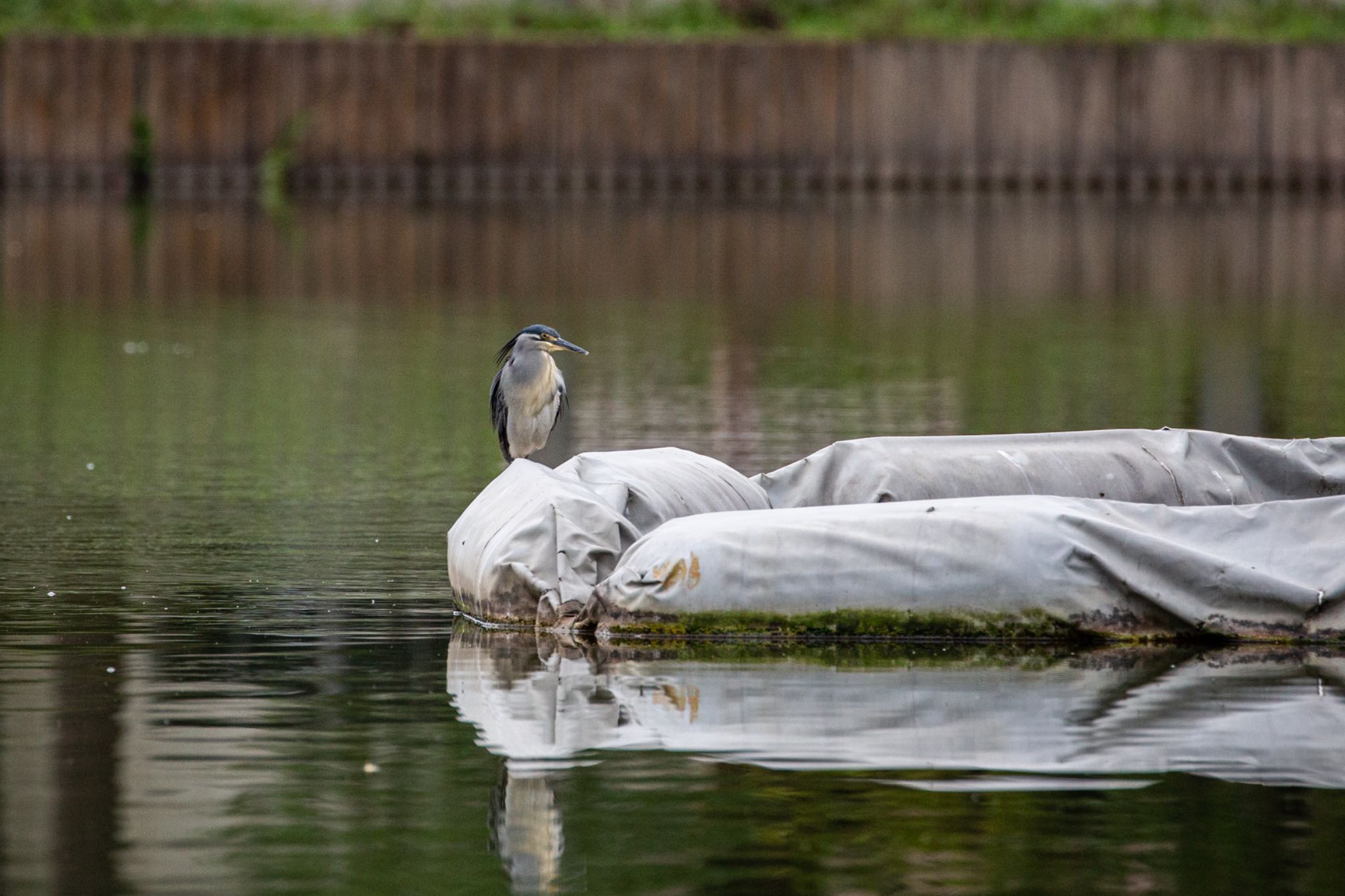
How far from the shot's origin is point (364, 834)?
21.1 feet

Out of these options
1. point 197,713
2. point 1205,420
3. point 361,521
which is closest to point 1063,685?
point 197,713

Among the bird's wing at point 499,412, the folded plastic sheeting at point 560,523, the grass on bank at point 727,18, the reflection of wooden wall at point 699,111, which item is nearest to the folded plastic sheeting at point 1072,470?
the folded plastic sheeting at point 560,523

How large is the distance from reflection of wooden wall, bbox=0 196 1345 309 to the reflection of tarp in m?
17.6

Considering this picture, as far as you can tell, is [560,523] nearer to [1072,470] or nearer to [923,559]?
[923,559]

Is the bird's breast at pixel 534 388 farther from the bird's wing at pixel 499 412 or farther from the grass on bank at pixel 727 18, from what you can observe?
the grass on bank at pixel 727 18

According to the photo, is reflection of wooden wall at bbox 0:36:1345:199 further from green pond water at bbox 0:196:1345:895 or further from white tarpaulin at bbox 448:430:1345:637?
white tarpaulin at bbox 448:430:1345:637

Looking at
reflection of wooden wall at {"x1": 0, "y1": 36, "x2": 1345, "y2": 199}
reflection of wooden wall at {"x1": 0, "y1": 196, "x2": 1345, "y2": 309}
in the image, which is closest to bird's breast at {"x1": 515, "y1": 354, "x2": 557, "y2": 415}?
reflection of wooden wall at {"x1": 0, "y1": 196, "x2": 1345, "y2": 309}

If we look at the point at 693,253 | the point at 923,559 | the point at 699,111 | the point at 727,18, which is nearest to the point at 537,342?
the point at 923,559

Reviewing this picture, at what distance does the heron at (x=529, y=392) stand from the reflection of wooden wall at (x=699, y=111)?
1331 inches

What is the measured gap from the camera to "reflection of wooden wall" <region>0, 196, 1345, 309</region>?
1085 inches

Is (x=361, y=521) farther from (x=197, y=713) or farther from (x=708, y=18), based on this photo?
(x=708, y=18)

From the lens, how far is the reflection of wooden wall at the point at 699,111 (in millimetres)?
44688

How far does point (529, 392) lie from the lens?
36.7 feet

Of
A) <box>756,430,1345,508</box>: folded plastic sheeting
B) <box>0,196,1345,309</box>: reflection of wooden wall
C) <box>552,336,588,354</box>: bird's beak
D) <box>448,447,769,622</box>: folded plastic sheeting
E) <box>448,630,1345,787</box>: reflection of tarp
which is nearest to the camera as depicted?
<box>448,630,1345,787</box>: reflection of tarp
